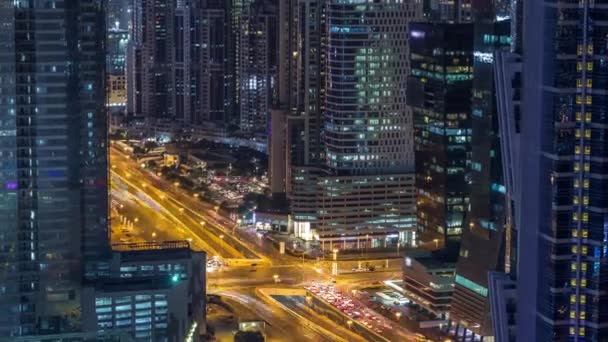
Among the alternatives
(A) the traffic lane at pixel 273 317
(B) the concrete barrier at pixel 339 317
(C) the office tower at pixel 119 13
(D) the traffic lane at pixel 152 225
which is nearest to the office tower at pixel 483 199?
(B) the concrete barrier at pixel 339 317

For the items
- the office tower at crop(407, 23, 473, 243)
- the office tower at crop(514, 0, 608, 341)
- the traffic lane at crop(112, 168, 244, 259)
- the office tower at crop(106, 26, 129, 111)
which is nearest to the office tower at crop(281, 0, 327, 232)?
the traffic lane at crop(112, 168, 244, 259)

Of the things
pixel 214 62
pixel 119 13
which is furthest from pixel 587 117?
pixel 119 13

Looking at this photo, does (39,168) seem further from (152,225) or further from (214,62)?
(214,62)

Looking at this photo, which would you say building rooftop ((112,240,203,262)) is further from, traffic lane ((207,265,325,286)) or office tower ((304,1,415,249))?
office tower ((304,1,415,249))

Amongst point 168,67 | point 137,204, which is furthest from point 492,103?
point 168,67

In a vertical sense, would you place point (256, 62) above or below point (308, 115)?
above

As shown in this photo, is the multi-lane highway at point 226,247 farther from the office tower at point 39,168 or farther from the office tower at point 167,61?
the office tower at point 167,61

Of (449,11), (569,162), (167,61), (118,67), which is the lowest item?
(118,67)
